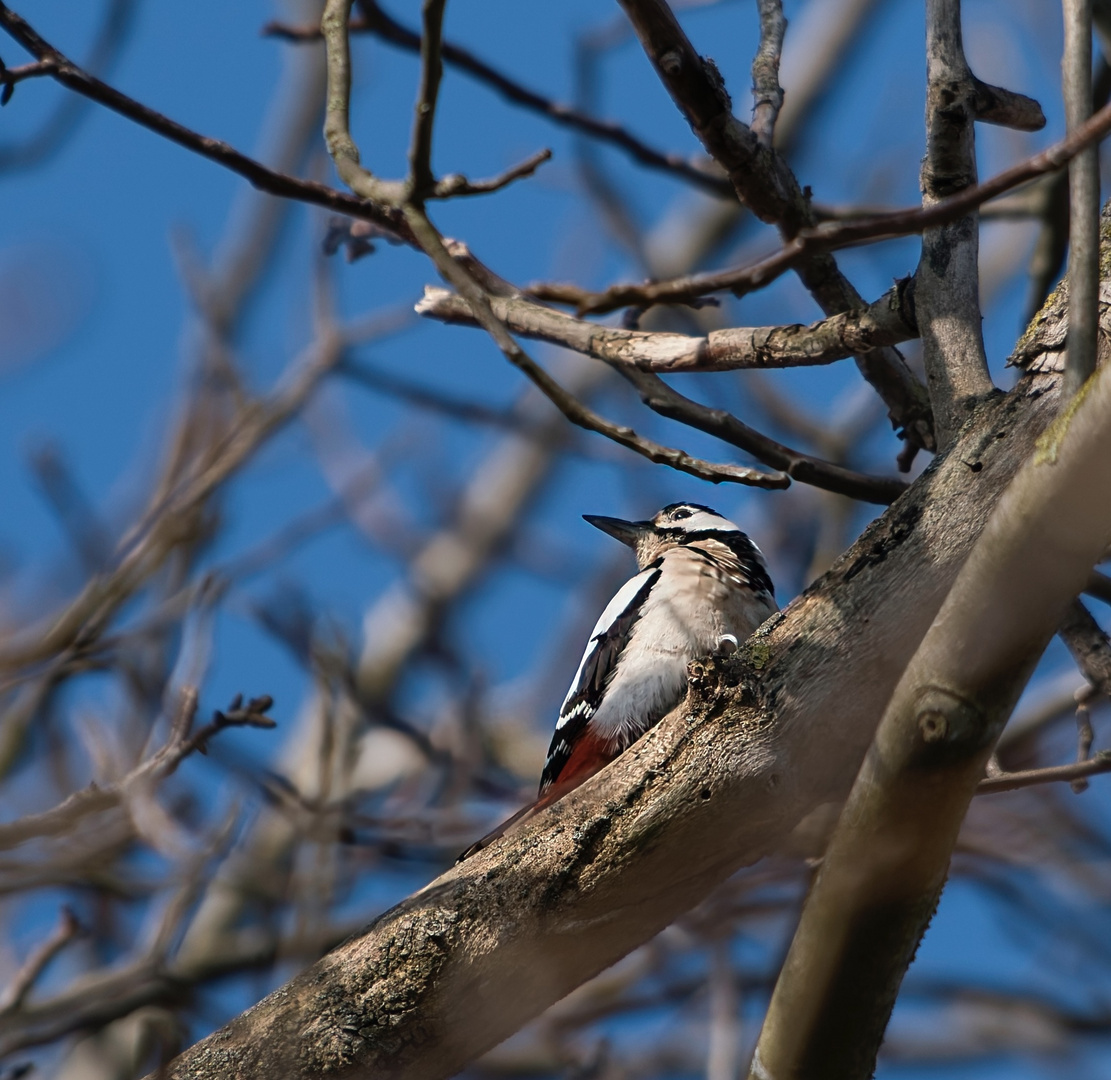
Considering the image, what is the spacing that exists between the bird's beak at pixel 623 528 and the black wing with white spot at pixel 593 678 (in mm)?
1454

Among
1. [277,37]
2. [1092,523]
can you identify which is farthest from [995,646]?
[277,37]

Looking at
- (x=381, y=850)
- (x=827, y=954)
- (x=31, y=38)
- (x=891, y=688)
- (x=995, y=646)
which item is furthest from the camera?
(x=381, y=850)

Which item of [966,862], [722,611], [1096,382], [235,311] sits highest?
[235,311]

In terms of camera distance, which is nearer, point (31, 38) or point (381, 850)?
point (31, 38)

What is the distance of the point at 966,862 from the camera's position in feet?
15.8

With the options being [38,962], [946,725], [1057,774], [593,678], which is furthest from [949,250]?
[38,962]

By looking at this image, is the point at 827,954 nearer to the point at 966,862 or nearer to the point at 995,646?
the point at 995,646

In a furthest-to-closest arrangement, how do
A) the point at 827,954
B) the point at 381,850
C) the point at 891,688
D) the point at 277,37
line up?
the point at 381,850 < the point at 277,37 < the point at 891,688 < the point at 827,954

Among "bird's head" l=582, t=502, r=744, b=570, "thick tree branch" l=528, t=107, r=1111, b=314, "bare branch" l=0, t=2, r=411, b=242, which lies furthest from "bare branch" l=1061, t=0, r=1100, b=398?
"bird's head" l=582, t=502, r=744, b=570

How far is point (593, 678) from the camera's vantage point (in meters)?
4.57

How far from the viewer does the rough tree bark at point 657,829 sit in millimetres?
2588

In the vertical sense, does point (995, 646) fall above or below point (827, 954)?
above

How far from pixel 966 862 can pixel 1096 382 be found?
3447 millimetres

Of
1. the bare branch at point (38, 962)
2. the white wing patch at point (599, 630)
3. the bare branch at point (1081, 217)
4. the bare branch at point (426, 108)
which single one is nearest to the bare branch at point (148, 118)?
the bare branch at point (426, 108)
